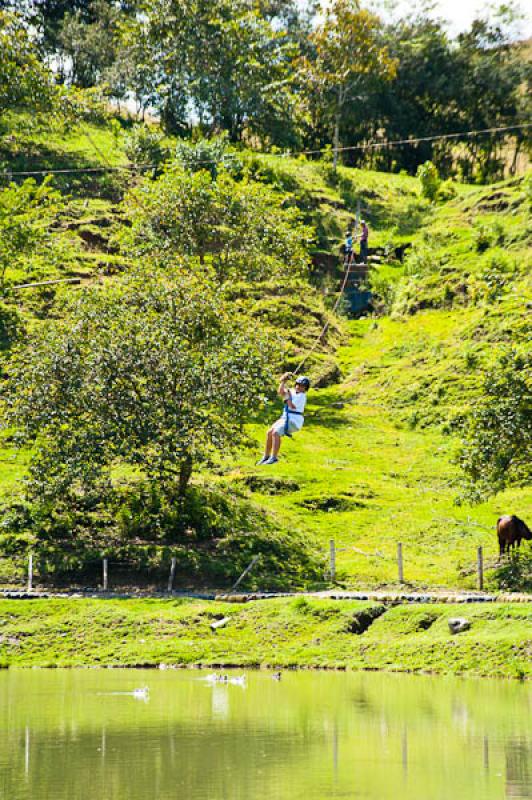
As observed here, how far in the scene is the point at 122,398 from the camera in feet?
125

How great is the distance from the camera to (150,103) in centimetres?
9150

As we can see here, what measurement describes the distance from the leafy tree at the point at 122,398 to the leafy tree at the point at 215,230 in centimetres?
1724

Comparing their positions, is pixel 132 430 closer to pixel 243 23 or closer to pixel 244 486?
pixel 244 486

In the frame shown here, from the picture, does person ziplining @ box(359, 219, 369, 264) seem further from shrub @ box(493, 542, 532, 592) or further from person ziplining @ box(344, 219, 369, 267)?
shrub @ box(493, 542, 532, 592)

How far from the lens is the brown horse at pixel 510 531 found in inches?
1373

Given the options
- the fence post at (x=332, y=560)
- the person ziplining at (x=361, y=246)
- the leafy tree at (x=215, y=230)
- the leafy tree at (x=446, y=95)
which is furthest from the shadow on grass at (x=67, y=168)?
the fence post at (x=332, y=560)

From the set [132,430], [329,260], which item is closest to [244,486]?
[132,430]

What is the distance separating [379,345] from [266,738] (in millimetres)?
47876

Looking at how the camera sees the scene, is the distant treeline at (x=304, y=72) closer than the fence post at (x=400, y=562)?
No

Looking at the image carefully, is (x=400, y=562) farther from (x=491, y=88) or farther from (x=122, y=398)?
(x=491, y=88)

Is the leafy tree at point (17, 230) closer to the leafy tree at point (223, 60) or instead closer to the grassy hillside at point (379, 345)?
the grassy hillside at point (379, 345)

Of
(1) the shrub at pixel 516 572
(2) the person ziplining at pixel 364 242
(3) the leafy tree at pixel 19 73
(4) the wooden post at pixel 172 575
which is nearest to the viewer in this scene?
(1) the shrub at pixel 516 572

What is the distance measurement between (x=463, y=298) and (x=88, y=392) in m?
32.2

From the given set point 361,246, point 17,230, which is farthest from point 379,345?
point 17,230
